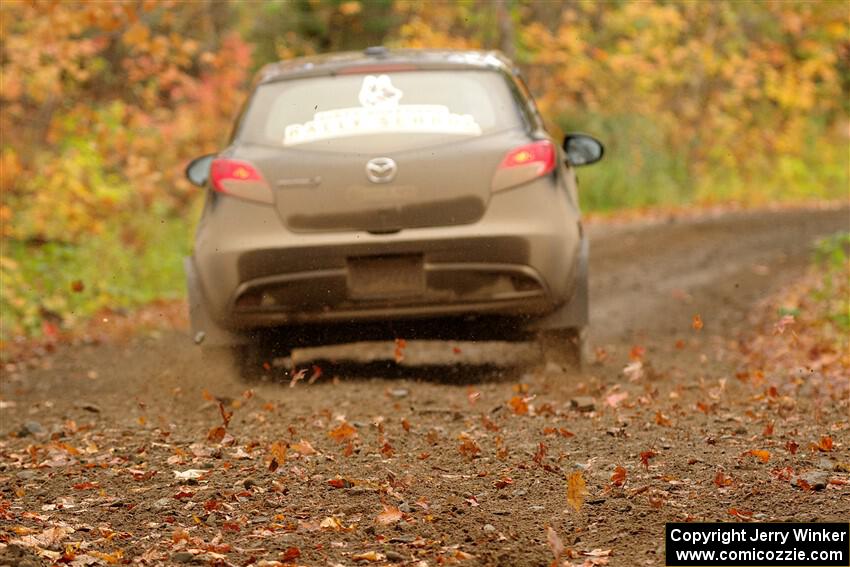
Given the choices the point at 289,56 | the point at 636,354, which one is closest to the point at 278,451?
the point at 636,354

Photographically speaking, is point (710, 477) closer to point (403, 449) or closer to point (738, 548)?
point (738, 548)

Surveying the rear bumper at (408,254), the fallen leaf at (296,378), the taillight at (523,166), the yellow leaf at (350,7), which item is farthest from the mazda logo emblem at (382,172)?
the yellow leaf at (350,7)

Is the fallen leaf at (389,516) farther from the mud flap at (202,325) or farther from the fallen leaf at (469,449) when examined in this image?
the mud flap at (202,325)

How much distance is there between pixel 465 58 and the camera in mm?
8008

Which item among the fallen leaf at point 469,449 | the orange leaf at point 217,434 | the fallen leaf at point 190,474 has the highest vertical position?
the fallen leaf at point 190,474

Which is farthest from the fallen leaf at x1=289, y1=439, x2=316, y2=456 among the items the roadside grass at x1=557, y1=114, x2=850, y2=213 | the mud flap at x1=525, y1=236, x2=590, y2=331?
the roadside grass at x1=557, y1=114, x2=850, y2=213

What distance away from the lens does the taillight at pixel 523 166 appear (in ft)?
24.7

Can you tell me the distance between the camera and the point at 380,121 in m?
7.63

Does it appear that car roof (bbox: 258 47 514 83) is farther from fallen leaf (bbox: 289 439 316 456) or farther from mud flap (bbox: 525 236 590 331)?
fallen leaf (bbox: 289 439 316 456)

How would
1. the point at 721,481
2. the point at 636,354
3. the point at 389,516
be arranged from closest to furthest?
the point at 389,516, the point at 721,481, the point at 636,354

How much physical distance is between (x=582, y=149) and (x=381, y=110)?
5.15 ft

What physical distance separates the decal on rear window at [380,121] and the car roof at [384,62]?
254 millimetres

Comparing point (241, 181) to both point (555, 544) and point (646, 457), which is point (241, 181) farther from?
point (555, 544)

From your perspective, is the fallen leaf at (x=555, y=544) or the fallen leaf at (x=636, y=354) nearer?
the fallen leaf at (x=555, y=544)
